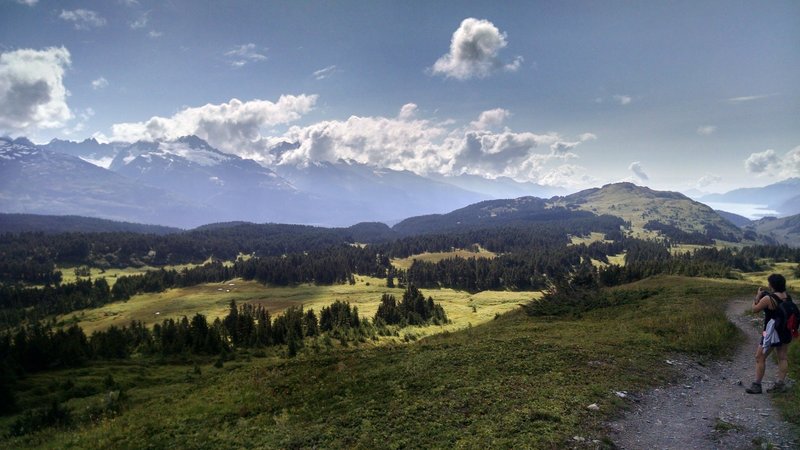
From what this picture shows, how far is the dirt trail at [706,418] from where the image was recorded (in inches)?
547

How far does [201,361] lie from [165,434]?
150 feet

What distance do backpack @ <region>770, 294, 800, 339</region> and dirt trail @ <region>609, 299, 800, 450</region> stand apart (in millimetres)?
3128

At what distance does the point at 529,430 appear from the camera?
1552 cm

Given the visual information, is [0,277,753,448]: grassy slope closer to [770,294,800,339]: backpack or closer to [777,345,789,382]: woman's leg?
[777,345,789,382]: woman's leg

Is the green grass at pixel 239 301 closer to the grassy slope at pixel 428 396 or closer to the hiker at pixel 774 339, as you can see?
the grassy slope at pixel 428 396

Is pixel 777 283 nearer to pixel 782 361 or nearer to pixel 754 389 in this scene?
pixel 782 361

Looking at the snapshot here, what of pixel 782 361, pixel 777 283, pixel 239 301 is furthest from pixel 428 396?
pixel 239 301

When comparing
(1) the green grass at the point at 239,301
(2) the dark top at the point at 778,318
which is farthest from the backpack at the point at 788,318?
(1) the green grass at the point at 239,301

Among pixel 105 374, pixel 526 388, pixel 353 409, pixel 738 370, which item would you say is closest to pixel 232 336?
pixel 105 374

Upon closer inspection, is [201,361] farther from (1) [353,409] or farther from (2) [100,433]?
(1) [353,409]

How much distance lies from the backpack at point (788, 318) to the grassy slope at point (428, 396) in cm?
602

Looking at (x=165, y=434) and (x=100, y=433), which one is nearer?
(x=165, y=434)

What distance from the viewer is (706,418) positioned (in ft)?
52.5

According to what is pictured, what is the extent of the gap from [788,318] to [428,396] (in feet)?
56.5
